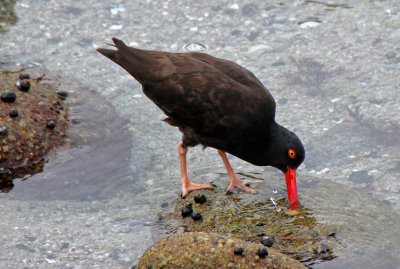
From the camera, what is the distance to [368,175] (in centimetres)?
672

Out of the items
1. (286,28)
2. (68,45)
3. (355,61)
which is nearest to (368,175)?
(355,61)

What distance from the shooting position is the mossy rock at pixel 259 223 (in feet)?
15.8

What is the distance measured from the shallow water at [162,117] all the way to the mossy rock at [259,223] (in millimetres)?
214

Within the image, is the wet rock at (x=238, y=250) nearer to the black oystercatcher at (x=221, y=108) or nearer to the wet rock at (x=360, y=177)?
the black oystercatcher at (x=221, y=108)

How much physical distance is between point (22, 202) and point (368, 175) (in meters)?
3.98

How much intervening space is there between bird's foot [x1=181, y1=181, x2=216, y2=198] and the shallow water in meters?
0.26

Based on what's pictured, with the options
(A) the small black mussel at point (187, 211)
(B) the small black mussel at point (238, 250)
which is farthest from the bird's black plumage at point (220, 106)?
(B) the small black mussel at point (238, 250)

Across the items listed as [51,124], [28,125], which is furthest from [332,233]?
[28,125]

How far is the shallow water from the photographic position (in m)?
5.42

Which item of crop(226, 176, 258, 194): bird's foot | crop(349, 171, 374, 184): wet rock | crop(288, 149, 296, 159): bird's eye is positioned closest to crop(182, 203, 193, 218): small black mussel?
crop(226, 176, 258, 194): bird's foot

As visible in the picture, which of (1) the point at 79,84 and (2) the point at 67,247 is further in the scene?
(1) the point at 79,84

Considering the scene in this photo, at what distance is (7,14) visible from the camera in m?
9.51

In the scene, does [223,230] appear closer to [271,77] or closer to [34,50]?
[271,77]

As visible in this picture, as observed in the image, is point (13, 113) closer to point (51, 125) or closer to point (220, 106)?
point (51, 125)
